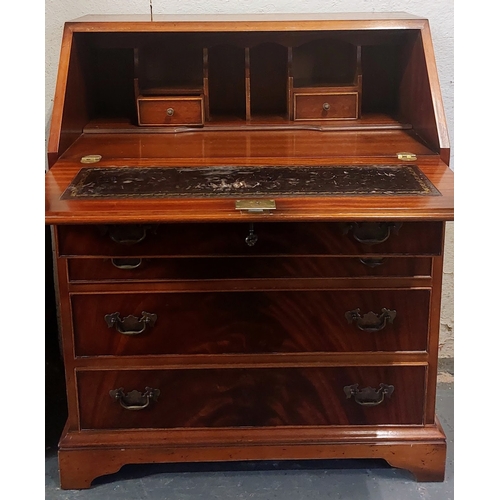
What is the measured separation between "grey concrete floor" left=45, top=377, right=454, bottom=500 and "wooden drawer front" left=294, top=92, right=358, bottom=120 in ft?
3.05

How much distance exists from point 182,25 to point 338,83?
1.52 feet

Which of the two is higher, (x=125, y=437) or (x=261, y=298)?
(x=261, y=298)

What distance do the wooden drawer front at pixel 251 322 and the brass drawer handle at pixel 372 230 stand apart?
16 centimetres

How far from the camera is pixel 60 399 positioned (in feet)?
6.79

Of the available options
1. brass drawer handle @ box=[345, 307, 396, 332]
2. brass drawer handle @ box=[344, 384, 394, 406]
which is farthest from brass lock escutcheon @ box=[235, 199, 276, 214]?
brass drawer handle @ box=[344, 384, 394, 406]

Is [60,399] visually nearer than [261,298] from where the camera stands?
No

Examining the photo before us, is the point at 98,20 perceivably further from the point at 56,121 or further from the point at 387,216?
the point at 387,216

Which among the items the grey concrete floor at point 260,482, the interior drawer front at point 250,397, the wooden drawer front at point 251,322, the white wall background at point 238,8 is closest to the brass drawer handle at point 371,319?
the wooden drawer front at point 251,322

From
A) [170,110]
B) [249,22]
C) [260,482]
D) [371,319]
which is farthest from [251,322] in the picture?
[249,22]

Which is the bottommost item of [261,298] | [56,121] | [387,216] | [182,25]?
[261,298]

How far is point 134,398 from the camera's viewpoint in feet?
5.45

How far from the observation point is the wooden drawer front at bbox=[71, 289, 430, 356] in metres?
1.58

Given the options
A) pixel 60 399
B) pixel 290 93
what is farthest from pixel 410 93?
pixel 60 399

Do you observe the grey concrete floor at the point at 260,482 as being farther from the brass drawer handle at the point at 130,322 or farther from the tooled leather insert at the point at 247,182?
the tooled leather insert at the point at 247,182
